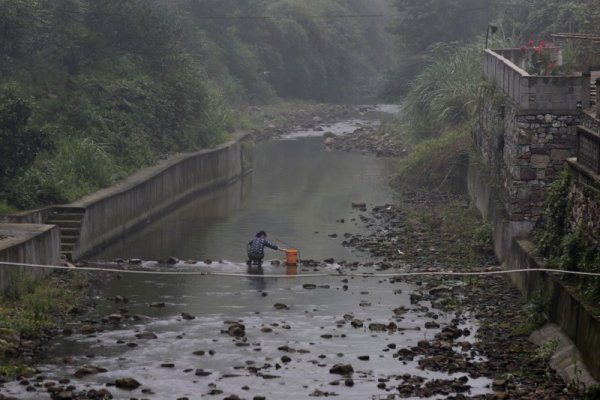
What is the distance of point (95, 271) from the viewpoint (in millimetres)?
33875

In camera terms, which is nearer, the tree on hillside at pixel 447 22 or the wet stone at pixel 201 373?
the wet stone at pixel 201 373

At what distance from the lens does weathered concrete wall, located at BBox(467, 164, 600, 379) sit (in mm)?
22078

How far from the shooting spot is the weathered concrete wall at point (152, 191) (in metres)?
37.8

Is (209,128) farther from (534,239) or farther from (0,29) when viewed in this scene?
(534,239)

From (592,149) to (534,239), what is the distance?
19.1ft

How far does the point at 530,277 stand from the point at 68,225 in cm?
1428

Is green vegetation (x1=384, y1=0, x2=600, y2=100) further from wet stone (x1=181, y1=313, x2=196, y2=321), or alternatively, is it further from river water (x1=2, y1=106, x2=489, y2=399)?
wet stone (x1=181, y1=313, x2=196, y2=321)

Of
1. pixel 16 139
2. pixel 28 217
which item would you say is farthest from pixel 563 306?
pixel 16 139

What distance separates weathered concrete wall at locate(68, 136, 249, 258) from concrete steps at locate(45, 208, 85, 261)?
0.15 m

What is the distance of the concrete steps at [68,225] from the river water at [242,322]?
1.82 metres

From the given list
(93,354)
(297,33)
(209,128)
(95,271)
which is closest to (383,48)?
(297,33)

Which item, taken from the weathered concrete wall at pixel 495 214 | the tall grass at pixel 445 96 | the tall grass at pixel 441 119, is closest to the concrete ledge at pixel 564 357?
the weathered concrete wall at pixel 495 214

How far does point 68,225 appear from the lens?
36.0 metres

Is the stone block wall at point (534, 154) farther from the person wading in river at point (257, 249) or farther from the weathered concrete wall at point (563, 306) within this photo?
the person wading in river at point (257, 249)
